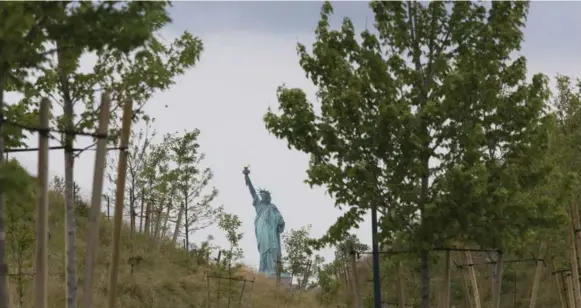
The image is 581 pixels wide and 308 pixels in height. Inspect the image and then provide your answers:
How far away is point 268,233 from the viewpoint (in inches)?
1082

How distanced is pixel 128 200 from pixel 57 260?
105 inches

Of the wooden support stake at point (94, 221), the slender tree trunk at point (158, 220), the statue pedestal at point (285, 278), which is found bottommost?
the statue pedestal at point (285, 278)

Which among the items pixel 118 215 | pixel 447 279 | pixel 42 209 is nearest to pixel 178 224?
pixel 447 279

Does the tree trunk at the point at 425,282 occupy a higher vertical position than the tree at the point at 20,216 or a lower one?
lower

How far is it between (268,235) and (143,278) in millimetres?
12013

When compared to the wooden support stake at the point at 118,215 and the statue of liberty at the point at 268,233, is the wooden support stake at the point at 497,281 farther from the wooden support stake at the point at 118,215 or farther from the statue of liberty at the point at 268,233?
the statue of liberty at the point at 268,233

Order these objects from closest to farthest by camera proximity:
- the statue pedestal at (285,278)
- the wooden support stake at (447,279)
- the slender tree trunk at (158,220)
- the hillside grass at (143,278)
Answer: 1. the wooden support stake at (447,279)
2. the hillside grass at (143,278)
3. the slender tree trunk at (158,220)
4. the statue pedestal at (285,278)

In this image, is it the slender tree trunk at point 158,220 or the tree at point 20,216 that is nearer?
the tree at point 20,216

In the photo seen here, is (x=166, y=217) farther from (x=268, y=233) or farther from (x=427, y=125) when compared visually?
(x=427, y=125)

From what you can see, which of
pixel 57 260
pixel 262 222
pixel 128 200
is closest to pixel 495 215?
pixel 57 260

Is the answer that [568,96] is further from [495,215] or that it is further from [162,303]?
[162,303]

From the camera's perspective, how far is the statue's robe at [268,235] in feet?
89.9

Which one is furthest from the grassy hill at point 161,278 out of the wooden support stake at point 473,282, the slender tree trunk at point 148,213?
the wooden support stake at point 473,282

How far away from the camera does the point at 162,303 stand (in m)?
15.3
